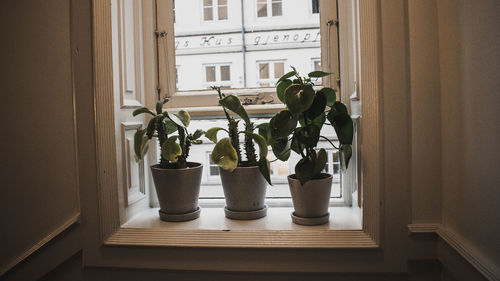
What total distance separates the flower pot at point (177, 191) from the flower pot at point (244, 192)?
13 centimetres

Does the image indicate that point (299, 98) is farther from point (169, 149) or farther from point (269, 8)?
point (269, 8)

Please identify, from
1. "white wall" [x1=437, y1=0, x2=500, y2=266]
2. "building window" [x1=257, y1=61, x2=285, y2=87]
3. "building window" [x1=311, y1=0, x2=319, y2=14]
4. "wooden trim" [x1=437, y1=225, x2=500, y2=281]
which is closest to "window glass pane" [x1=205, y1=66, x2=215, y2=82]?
"building window" [x1=257, y1=61, x2=285, y2=87]

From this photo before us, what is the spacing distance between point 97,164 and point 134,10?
0.74m

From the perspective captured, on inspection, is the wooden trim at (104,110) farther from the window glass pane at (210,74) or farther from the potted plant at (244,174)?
the window glass pane at (210,74)

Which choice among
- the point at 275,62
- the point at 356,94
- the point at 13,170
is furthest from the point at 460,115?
the point at 13,170

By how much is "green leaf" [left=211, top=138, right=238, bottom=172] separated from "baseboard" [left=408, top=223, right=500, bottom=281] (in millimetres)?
660

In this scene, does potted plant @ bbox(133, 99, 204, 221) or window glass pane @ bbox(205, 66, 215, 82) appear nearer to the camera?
potted plant @ bbox(133, 99, 204, 221)

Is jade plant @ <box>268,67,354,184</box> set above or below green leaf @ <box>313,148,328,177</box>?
above

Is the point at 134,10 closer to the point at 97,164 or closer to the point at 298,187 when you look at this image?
the point at 97,164

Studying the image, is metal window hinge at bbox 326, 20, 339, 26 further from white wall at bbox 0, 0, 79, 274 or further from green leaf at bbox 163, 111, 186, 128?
white wall at bbox 0, 0, 79, 274

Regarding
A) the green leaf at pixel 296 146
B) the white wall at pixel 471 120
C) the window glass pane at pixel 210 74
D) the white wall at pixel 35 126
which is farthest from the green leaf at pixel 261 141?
the white wall at pixel 35 126

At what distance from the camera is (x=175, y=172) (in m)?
1.50

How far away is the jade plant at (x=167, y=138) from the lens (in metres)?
1.43

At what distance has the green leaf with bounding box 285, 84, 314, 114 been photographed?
128cm
